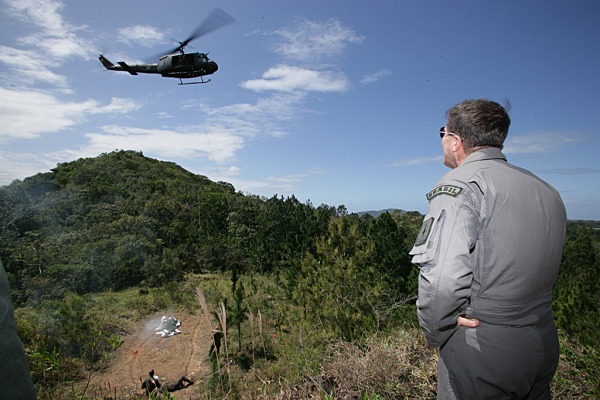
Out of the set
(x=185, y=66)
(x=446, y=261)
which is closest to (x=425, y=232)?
(x=446, y=261)

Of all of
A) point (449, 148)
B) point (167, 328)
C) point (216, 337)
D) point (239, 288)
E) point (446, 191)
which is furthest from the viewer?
point (167, 328)

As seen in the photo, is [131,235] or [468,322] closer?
[468,322]

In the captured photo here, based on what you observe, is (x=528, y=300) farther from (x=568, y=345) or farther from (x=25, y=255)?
(x=25, y=255)

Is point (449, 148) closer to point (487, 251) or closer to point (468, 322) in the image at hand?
point (487, 251)

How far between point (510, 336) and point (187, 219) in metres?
30.5

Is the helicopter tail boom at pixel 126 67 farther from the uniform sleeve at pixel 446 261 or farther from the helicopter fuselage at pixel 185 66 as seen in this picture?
the uniform sleeve at pixel 446 261

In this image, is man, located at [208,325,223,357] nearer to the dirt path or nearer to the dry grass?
the dry grass

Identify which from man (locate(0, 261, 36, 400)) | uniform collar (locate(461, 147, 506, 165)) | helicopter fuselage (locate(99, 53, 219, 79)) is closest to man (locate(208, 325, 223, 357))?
man (locate(0, 261, 36, 400))

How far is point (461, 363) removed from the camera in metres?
1.17

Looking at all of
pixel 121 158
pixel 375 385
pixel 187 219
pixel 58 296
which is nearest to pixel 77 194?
pixel 187 219

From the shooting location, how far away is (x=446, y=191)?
3.90 ft

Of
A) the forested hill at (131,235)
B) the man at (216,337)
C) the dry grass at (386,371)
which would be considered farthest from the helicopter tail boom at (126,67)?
the dry grass at (386,371)

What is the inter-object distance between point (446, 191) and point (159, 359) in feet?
36.2

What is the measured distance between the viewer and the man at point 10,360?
863mm
